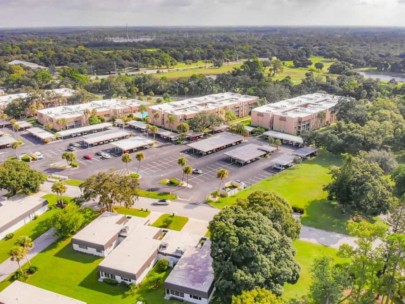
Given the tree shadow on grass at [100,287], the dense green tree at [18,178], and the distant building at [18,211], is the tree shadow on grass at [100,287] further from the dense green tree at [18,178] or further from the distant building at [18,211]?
the dense green tree at [18,178]

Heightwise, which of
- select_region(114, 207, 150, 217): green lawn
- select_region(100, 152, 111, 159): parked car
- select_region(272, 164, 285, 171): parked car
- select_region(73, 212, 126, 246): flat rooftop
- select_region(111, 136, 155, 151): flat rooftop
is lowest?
select_region(114, 207, 150, 217): green lawn

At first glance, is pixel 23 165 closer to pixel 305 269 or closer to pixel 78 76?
pixel 305 269

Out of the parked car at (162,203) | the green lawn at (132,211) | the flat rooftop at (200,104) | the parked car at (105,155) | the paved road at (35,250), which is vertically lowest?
the paved road at (35,250)

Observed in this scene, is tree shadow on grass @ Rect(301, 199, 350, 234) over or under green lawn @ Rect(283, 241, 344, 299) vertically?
over

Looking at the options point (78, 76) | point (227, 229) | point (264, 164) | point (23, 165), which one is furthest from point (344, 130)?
point (78, 76)

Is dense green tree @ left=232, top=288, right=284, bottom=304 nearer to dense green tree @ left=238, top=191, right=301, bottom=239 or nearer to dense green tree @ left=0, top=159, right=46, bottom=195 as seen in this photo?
dense green tree @ left=238, top=191, right=301, bottom=239

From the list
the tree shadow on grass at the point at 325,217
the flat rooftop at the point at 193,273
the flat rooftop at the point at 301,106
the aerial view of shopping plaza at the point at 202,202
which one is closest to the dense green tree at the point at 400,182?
the aerial view of shopping plaza at the point at 202,202

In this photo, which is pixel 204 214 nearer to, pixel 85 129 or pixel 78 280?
pixel 78 280

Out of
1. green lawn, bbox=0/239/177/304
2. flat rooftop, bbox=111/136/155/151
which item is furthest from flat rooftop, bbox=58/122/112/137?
green lawn, bbox=0/239/177/304
